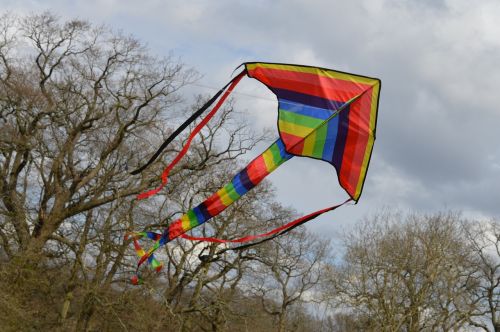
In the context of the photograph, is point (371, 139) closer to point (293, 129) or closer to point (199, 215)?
point (293, 129)

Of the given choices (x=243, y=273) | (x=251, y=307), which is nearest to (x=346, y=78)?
(x=243, y=273)

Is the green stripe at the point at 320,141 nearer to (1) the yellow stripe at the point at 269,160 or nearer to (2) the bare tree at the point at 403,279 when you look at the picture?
(1) the yellow stripe at the point at 269,160

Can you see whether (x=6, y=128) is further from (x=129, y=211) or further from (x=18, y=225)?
(x=129, y=211)

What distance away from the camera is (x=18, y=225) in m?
15.5

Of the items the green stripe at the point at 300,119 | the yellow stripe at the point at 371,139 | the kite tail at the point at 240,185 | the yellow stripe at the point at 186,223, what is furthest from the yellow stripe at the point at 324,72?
the yellow stripe at the point at 186,223

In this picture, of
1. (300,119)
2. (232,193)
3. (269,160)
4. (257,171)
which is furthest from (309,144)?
(232,193)

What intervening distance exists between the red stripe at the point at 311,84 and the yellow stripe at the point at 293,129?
0.31 m

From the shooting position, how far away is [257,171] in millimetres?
4812

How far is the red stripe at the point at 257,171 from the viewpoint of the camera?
4.80m

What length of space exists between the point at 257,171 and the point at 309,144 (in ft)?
1.75

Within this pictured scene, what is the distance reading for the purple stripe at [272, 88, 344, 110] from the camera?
16.5 feet

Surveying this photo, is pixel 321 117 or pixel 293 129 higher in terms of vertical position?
pixel 321 117

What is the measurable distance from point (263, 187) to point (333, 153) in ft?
55.5

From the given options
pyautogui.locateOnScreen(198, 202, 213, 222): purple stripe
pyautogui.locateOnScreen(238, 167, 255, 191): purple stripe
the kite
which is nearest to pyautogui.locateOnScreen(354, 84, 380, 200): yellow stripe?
the kite
